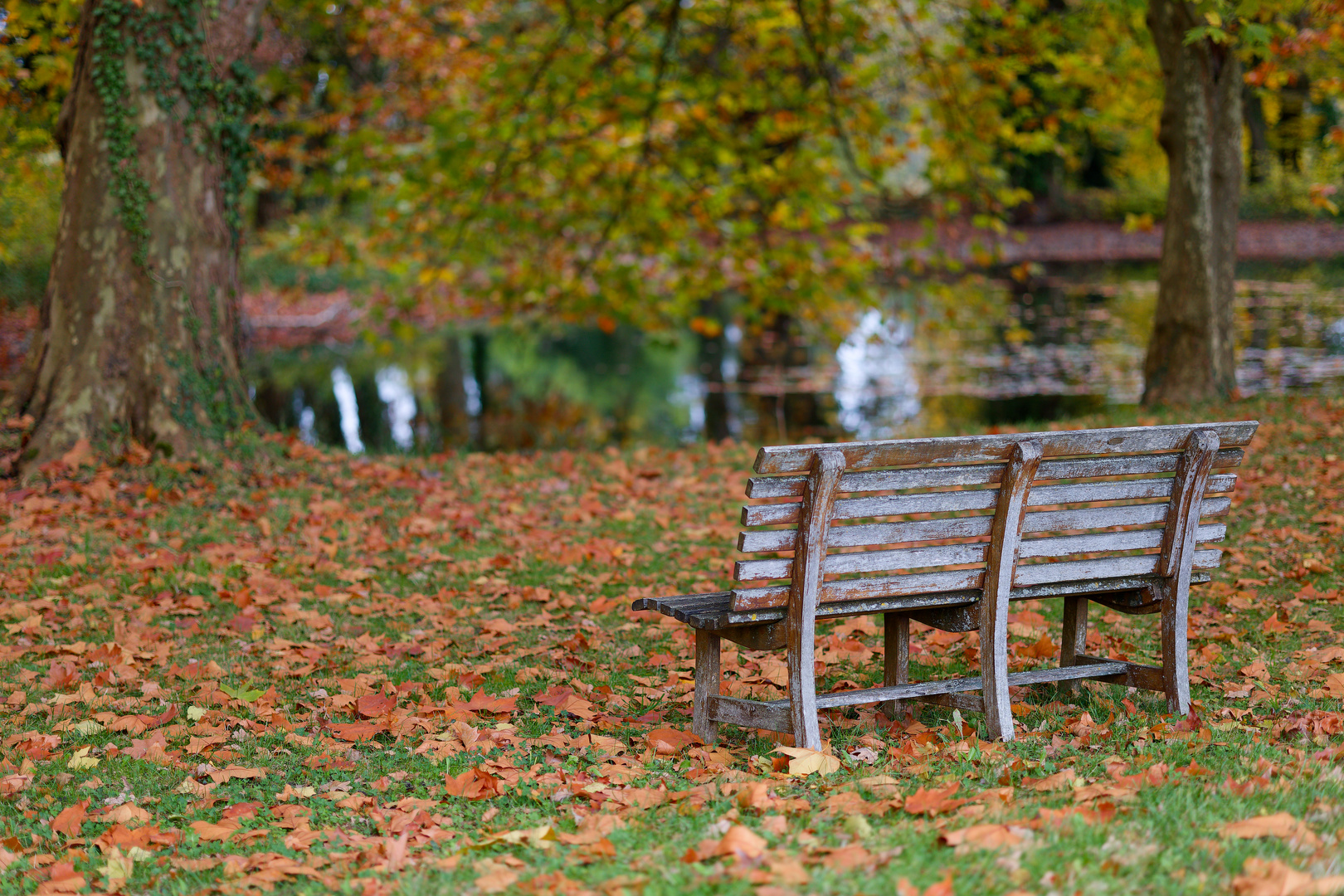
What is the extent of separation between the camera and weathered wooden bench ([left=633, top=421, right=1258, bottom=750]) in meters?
3.90

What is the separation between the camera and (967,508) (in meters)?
4.07

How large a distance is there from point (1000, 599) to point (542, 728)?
5.53 ft

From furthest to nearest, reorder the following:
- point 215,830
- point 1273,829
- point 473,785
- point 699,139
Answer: point 699,139, point 473,785, point 215,830, point 1273,829

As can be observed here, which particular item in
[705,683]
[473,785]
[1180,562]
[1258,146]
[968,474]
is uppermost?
[1258,146]

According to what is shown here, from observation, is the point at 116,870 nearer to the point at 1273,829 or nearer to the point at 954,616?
the point at 954,616

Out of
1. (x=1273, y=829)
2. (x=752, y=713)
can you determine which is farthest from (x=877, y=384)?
(x=1273, y=829)

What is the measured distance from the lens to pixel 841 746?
13.6 feet

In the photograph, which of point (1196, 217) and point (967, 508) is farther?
point (1196, 217)

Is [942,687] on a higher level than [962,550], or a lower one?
lower

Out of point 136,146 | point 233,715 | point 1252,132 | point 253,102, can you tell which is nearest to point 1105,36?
point 253,102

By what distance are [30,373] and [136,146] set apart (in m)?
1.86

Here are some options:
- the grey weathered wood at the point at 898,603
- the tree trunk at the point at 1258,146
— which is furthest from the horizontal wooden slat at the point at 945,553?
the tree trunk at the point at 1258,146

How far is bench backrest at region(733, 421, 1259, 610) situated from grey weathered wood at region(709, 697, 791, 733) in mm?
370

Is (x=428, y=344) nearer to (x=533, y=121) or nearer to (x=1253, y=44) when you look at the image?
(x=533, y=121)
